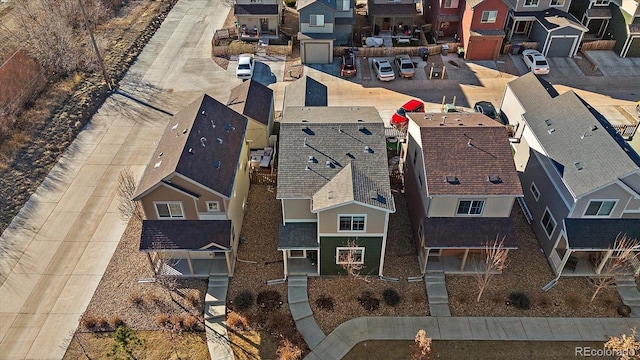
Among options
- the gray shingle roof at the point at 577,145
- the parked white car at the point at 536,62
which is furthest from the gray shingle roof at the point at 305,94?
the parked white car at the point at 536,62

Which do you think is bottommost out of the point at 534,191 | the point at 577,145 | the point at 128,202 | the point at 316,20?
the point at 128,202

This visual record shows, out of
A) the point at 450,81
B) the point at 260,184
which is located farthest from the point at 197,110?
the point at 450,81

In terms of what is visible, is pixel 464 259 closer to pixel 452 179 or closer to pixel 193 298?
pixel 452 179

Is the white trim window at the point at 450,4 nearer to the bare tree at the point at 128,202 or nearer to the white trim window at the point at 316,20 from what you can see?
the white trim window at the point at 316,20

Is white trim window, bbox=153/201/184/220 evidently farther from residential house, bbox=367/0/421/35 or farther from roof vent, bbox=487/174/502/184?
residential house, bbox=367/0/421/35

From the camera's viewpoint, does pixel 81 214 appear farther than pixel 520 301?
Yes

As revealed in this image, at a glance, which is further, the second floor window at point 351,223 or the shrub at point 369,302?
the shrub at point 369,302

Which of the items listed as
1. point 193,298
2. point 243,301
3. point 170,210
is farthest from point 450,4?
point 193,298

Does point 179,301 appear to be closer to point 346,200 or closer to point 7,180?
point 346,200
